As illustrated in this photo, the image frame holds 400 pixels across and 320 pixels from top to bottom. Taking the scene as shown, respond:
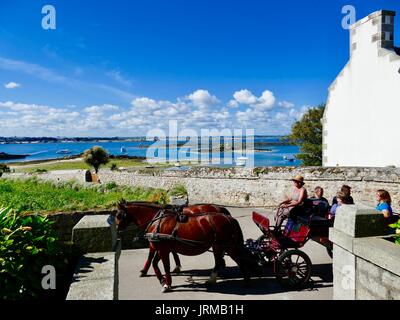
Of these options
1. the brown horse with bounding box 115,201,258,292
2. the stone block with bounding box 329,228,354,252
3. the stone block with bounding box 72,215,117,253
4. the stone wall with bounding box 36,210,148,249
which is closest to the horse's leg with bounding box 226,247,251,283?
Result: the brown horse with bounding box 115,201,258,292

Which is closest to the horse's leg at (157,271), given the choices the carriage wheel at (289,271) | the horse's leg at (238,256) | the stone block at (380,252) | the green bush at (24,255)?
the horse's leg at (238,256)

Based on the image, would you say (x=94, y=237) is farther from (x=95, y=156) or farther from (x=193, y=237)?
(x=95, y=156)

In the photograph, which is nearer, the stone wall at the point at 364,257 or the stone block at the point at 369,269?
the stone wall at the point at 364,257

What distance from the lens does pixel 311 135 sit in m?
28.0

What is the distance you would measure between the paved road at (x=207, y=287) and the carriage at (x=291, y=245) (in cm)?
32

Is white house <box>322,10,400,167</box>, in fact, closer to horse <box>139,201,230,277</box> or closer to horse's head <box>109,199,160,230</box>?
horse <box>139,201,230,277</box>

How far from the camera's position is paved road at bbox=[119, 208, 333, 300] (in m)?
6.64

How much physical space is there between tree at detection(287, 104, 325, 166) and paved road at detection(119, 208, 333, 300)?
1970 centimetres

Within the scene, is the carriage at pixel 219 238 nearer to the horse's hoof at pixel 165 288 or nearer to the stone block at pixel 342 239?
the horse's hoof at pixel 165 288

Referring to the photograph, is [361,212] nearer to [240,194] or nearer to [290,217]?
[290,217]

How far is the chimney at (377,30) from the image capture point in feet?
42.3

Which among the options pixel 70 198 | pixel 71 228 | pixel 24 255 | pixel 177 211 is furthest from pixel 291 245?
pixel 70 198

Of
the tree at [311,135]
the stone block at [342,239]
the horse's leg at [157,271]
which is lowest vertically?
the horse's leg at [157,271]
